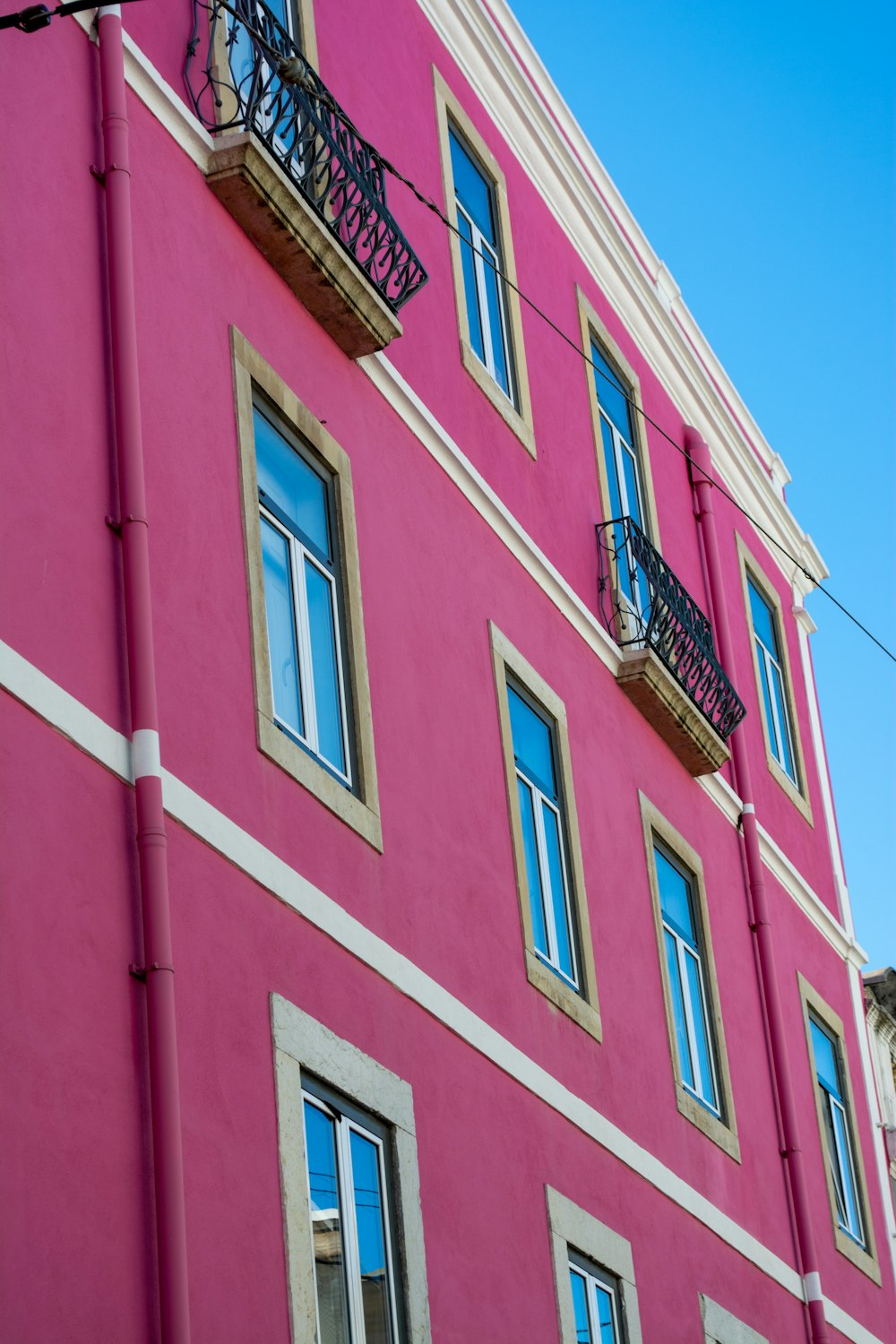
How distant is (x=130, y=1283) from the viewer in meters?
8.71

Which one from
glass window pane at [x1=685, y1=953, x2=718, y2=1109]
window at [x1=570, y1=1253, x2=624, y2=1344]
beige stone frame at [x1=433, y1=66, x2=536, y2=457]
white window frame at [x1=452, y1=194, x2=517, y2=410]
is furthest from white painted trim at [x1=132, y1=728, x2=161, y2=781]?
glass window pane at [x1=685, y1=953, x2=718, y2=1109]

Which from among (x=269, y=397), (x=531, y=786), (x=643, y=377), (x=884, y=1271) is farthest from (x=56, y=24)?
(x=884, y=1271)

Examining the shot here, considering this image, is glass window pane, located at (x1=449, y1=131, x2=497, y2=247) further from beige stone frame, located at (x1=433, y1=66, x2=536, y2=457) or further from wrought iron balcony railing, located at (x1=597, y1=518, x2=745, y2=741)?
wrought iron balcony railing, located at (x1=597, y1=518, x2=745, y2=741)

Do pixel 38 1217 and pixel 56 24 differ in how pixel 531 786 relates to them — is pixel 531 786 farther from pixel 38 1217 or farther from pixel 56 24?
pixel 38 1217

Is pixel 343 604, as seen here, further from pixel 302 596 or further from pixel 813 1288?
pixel 813 1288

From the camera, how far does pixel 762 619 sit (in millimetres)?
22391

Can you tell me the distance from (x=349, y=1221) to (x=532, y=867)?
4.03 metres

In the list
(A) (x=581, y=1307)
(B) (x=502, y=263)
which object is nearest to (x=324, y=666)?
(A) (x=581, y=1307)

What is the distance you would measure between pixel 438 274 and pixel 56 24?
189 inches

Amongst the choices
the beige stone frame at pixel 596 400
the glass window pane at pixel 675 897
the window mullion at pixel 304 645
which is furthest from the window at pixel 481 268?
the window mullion at pixel 304 645

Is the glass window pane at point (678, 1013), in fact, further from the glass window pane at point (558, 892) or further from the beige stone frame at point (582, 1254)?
the beige stone frame at point (582, 1254)

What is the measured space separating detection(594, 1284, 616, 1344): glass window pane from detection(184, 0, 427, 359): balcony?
547cm

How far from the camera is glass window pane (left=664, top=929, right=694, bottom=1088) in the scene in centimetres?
1617

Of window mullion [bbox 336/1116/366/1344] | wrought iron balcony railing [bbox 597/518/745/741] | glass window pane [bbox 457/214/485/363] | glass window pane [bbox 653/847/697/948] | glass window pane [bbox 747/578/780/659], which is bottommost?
window mullion [bbox 336/1116/366/1344]
